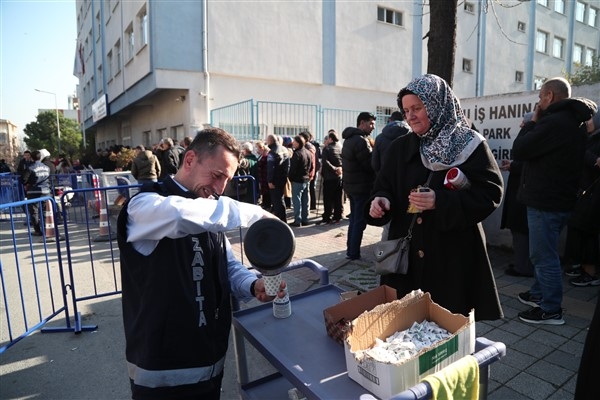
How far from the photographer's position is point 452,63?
5.59m

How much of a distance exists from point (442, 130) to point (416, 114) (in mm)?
161

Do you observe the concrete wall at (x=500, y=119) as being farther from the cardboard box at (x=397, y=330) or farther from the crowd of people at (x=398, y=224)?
the cardboard box at (x=397, y=330)

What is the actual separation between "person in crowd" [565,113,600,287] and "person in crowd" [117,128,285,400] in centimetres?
438

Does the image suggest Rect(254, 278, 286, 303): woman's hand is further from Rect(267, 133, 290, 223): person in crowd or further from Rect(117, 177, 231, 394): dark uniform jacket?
Rect(267, 133, 290, 223): person in crowd

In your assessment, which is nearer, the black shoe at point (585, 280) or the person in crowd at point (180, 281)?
the person in crowd at point (180, 281)

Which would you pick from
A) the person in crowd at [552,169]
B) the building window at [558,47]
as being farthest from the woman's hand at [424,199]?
the building window at [558,47]

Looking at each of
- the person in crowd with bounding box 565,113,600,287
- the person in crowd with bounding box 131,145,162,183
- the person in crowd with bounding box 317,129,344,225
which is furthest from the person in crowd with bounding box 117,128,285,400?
the person in crowd with bounding box 131,145,162,183

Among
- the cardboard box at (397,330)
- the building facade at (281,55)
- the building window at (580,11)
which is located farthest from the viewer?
the building window at (580,11)

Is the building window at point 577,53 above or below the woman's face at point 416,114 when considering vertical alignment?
above

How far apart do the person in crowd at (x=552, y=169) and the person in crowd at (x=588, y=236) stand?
4.02 ft

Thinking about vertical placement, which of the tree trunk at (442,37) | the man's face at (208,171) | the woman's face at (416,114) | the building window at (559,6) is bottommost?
the man's face at (208,171)

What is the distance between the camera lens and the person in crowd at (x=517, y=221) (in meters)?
4.78

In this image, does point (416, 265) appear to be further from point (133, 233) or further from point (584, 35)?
point (584, 35)

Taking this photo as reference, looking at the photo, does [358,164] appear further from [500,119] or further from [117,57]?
[117,57]
